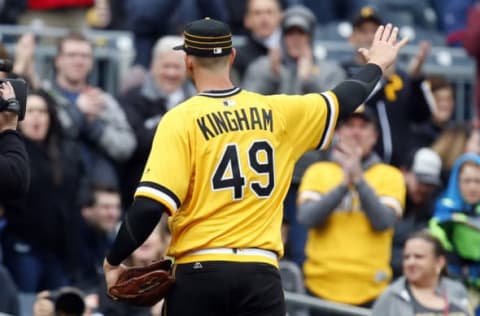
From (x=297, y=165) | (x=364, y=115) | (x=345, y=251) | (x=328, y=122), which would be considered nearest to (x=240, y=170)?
(x=328, y=122)

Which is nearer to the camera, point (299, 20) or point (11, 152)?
point (11, 152)

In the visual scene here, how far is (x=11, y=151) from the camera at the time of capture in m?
7.32

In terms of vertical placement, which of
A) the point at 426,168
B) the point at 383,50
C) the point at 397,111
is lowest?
the point at 426,168

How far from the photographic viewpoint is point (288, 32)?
12.2m

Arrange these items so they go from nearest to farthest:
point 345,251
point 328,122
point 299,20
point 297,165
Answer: point 328,122 → point 345,251 → point 297,165 → point 299,20

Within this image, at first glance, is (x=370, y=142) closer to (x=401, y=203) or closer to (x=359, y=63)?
(x=401, y=203)

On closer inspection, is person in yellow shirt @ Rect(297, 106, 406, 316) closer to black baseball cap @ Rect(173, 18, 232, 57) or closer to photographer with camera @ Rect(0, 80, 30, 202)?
black baseball cap @ Rect(173, 18, 232, 57)

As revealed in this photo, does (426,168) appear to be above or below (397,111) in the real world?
below

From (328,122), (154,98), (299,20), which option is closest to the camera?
(328,122)

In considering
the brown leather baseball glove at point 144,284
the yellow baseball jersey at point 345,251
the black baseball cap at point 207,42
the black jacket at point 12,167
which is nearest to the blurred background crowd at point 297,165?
the yellow baseball jersey at point 345,251

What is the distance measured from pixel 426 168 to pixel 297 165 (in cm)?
129

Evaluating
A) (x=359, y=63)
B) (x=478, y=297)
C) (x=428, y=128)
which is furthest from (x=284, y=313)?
(x=428, y=128)

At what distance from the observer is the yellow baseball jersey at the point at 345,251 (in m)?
10.7

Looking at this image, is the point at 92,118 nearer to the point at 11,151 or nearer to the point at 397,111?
the point at 397,111
